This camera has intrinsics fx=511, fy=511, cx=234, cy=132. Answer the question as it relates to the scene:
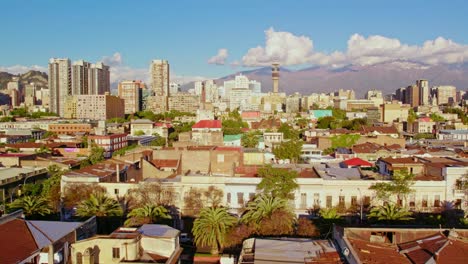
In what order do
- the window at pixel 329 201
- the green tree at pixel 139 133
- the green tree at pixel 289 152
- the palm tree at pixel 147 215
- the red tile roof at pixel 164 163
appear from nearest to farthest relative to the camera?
the palm tree at pixel 147 215
the window at pixel 329 201
the red tile roof at pixel 164 163
the green tree at pixel 289 152
the green tree at pixel 139 133

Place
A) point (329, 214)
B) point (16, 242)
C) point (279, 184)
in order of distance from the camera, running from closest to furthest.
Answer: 1. point (16, 242)
2. point (329, 214)
3. point (279, 184)

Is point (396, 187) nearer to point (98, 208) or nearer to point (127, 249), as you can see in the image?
point (98, 208)

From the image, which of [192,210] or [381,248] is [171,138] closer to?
[192,210]

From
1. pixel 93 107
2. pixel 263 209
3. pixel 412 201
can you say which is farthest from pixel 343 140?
pixel 93 107

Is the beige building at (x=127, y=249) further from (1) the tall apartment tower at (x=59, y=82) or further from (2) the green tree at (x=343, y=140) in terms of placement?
(1) the tall apartment tower at (x=59, y=82)

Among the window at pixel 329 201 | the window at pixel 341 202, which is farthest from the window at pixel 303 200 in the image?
the window at pixel 341 202

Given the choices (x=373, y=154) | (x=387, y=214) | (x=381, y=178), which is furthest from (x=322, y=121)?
(x=387, y=214)
